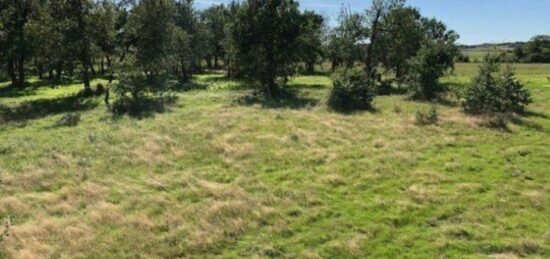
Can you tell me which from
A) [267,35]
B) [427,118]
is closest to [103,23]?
[267,35]

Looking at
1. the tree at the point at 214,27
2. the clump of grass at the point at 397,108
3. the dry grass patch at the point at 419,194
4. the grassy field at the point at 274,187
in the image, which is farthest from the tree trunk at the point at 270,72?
the tree at the point at 214,27

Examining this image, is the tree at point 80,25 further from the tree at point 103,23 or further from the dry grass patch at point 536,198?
the dry grass patch at point 536,198

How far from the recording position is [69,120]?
33781mm

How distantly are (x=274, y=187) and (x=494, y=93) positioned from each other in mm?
22122

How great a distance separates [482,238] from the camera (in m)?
16.1

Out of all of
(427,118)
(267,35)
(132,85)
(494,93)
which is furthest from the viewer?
(267,35)

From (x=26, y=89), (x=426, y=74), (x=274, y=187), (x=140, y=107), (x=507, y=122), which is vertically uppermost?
(x=426, y=74)

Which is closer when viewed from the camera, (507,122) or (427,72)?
(507,122)

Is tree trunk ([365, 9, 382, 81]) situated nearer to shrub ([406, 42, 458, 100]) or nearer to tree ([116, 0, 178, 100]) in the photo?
shrub ([406, 42, 458, 100])

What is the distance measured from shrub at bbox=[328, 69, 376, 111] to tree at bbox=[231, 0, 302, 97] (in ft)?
31.3

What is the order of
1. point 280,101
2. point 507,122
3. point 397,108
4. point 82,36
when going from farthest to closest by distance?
point 82,36
point 280,101
point 397,108
point 507,122

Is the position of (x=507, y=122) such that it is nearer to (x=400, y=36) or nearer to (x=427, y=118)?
(x=427, y=118)

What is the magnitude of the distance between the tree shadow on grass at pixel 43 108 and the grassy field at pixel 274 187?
474 cm

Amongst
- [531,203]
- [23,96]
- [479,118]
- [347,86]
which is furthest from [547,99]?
[23,96]
